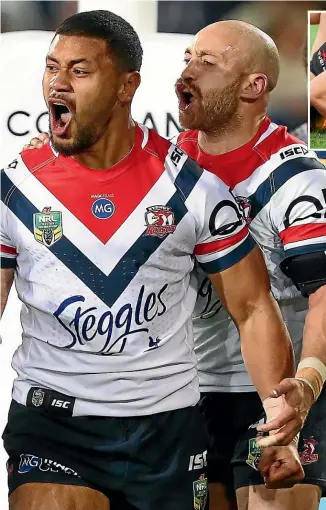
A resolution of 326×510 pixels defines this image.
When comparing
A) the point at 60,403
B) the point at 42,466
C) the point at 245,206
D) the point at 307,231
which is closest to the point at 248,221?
the point at 245,206

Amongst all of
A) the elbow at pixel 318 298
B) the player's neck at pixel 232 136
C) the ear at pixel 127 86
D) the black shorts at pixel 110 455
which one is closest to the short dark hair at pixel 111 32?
the ear at pixel 127 86

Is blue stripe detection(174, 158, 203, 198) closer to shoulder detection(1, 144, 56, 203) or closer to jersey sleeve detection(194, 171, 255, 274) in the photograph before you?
jersey sleeve detection(194, 171, 255, 274)

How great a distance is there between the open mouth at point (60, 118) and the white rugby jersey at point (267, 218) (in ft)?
1.37

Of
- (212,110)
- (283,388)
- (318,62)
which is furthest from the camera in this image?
(318,62)

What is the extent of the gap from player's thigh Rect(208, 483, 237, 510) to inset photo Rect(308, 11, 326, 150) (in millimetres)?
959

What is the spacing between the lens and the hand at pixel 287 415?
1.85 meters

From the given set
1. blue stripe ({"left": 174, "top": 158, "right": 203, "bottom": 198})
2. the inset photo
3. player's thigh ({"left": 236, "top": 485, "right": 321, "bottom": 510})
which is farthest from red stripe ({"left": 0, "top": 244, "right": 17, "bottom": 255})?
the inset photo

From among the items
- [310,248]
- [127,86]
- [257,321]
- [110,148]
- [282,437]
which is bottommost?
[282,437]

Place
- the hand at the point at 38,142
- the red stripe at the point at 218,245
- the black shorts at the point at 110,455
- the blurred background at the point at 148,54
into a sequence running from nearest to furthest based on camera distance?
the black shorts at the point at 110,455, the red stripe at the point at 218,245, the hand at the point at 38,142, the blurred background at the point at 148,54

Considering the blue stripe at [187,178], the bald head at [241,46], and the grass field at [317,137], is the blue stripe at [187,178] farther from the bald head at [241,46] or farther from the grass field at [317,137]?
the grass field at [317,137]

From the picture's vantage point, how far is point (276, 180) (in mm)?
2215

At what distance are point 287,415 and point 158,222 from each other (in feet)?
1.44

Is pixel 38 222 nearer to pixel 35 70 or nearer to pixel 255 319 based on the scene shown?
pixel 255 319

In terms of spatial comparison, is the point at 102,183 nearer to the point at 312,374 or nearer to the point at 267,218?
the point at 267,218
